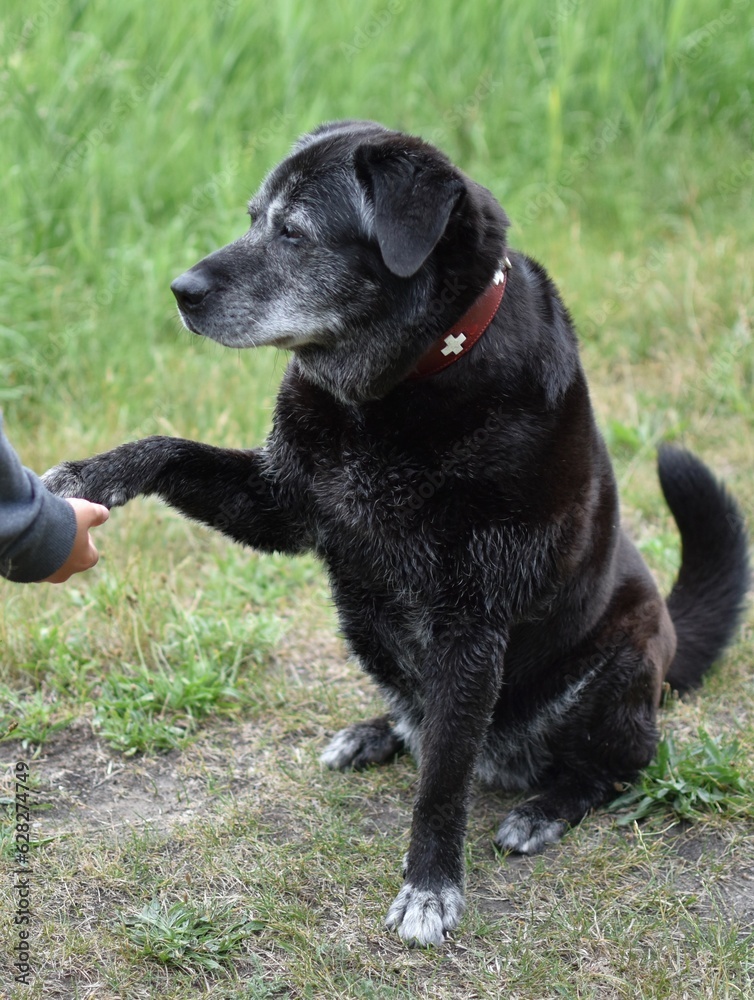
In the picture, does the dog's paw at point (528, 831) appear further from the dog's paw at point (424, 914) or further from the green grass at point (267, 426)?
the dog's paw at point (424, 914)

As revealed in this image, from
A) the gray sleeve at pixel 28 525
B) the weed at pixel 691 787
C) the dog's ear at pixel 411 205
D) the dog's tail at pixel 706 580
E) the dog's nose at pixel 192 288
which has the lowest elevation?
the weed at pixel 691 787

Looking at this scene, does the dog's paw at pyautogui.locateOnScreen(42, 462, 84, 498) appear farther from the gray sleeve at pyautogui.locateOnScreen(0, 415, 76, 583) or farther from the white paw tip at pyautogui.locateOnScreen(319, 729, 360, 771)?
the white paw tip at pyautogui.locateOnScreen(319, 729, 360, 771)

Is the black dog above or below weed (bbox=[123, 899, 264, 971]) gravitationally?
above

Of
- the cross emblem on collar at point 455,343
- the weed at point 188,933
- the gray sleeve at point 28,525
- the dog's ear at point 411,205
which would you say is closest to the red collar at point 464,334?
the cross emblem on collar at point 455,343

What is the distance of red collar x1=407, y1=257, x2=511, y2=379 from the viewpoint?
7.93 ft


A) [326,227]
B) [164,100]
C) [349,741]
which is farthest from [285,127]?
[349,741]

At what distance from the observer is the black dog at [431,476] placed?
2424mm

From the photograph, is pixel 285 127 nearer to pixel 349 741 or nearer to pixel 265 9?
pixel 265 9

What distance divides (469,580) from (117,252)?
9.93 ft

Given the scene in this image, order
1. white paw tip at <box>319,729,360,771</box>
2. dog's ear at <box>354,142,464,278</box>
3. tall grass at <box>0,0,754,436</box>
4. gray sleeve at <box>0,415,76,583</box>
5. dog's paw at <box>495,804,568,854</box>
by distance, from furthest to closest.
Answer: tall grass at <box>0,0,754,436</box>
white paw tip at <box>319,729,360,771</box>
dog's paw at <box>495,804,568,854</box>
dog's ear at <box>354,142,464,278</box>
gray sleeve at <box>0,415,76,583</box>

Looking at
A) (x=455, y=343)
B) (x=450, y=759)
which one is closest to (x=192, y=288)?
(x=455, y=343)

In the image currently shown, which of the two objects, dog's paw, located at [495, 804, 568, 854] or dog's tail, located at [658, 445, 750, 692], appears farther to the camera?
dog's tail, located at [658, 445, 750, 692]

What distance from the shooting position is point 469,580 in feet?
8.07

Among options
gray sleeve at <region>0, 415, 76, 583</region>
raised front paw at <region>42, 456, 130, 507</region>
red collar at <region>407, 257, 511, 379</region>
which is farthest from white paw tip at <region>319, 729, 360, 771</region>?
gray sleeve at <region>0, 415, 76, 583</region>
